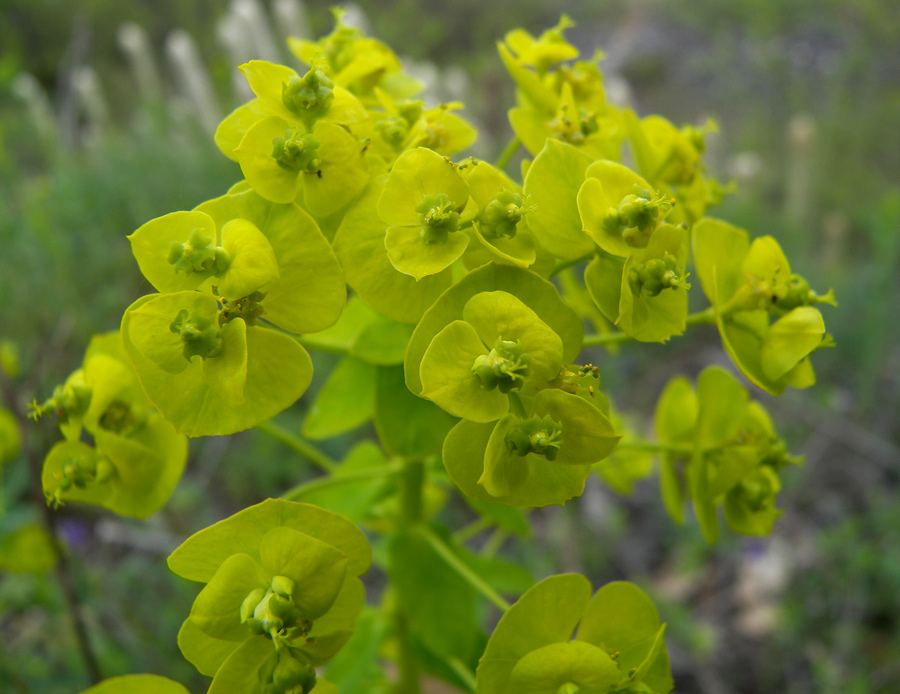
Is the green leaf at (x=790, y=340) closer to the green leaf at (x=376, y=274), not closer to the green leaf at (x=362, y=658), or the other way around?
the green leaf at (x=376, y=274)

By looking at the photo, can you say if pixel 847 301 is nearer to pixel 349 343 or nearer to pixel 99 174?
pixel 349 343

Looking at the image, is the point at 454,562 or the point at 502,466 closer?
the point at 502,466

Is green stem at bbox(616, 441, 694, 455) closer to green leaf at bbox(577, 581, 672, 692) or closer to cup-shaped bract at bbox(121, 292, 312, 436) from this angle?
green leaf at bbox(577, 581, 672, 692)

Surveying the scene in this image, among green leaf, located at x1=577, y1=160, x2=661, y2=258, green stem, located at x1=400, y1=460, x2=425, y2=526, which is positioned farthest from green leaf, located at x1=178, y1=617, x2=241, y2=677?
green leaf, located at x1=577, y1=160, x2=661, y2=258

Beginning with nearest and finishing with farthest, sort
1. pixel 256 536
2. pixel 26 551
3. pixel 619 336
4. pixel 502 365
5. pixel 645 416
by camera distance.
Result: pixel 502 365
pixel 256 536
pixel 619 336
pixel 26 551
pixel 645 416

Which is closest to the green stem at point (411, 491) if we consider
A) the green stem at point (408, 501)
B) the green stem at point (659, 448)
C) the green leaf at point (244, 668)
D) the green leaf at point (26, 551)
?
the green stem at point (408, 501)

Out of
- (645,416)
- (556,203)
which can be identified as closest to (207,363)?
(556,203)

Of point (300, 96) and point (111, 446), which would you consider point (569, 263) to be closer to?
point (300, 96)

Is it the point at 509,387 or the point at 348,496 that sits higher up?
the point at 509,387
